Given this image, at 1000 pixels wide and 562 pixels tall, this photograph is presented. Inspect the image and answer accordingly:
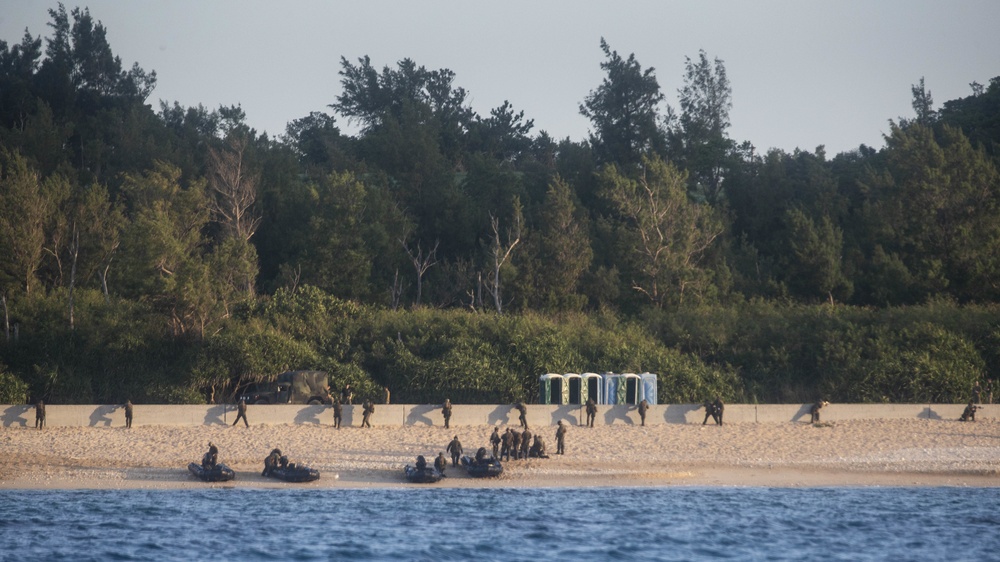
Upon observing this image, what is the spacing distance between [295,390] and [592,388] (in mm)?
11524

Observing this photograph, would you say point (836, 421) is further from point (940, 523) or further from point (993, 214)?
point (993, 214)

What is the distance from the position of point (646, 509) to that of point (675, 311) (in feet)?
82.0

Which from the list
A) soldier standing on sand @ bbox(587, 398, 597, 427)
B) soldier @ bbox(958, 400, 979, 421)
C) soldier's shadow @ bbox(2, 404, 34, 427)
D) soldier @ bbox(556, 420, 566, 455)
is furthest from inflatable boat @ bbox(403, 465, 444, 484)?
soldier @ bbox(958, 400, 979, 421)

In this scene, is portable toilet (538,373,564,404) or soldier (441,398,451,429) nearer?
soldier (441,398,451,429)

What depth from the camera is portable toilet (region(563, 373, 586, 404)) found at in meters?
40.0

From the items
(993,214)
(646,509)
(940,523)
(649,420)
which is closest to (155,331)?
(649,420)

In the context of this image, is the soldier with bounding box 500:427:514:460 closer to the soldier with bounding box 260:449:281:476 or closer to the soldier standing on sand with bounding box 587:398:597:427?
the soldier standing on sand with bounding box 587:398:597:427

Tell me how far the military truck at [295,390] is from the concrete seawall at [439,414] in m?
3.51

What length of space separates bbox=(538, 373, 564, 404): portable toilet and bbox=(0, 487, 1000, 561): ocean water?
27.5 feet

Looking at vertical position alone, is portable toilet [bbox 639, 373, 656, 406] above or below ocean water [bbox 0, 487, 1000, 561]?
above

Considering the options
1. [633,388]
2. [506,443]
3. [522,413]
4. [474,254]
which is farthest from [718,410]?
[474,254]

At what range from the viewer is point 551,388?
40406mm

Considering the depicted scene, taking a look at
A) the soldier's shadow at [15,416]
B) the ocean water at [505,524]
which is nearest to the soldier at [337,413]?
the ocean water at [505,524]

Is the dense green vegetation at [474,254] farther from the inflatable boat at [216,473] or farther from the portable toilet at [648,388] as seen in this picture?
the inflatable boat at [216,473]
